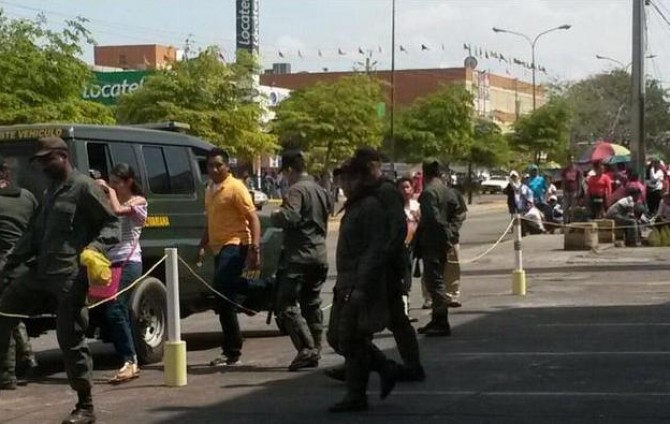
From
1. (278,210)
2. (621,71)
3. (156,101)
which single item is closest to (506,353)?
(278,210)

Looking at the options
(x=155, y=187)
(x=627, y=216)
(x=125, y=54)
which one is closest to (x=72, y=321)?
(x=155, y=187)

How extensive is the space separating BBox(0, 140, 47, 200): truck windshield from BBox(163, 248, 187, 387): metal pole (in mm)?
1683

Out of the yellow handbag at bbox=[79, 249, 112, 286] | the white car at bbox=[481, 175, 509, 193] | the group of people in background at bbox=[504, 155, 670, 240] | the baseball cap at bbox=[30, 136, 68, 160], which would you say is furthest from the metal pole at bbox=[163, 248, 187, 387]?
the white car at bbox=[481, 175, 509, 193]

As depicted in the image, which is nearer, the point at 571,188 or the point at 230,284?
the point at 230,284

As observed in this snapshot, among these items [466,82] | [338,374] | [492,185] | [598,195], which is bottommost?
[492,185]

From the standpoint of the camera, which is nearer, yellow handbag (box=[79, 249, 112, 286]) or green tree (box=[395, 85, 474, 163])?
yellow handbag (box=[79, 249, 112, 286])

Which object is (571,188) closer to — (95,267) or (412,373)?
(412,373)

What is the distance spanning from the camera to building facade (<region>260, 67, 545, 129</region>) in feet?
384

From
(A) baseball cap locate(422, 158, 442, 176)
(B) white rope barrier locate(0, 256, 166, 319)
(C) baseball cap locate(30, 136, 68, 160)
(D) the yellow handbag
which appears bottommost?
(B) white rope barrier locate(0, 256, 166, 319)

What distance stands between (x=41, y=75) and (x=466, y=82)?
73194 millimetres

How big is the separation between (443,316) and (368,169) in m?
4.32

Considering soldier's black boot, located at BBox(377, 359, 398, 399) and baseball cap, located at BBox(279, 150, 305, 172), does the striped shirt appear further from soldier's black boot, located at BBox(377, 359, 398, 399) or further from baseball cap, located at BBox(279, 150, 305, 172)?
soldier's black boot, located at BBox(377, 359, 398, 399)

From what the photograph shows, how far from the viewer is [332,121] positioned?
6500 cm

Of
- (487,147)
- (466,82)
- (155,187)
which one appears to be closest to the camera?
(155,187)
